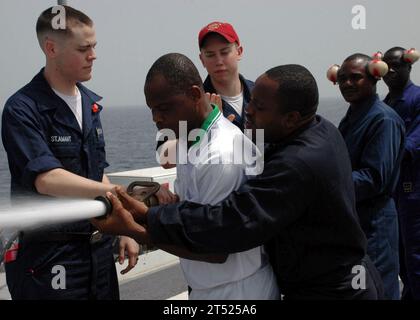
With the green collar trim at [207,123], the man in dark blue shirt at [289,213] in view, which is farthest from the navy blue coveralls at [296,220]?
the green collar trim at [207,123]

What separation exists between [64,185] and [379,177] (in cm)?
184

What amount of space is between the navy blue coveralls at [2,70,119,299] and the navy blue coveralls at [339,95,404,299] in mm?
1573

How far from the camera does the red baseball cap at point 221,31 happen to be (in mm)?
3504

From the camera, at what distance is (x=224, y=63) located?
3.54 metres

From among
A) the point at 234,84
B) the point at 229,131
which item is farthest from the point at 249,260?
the point at 234,84

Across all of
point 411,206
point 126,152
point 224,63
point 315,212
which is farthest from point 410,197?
point 126,152

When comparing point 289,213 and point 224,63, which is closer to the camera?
point 289,213

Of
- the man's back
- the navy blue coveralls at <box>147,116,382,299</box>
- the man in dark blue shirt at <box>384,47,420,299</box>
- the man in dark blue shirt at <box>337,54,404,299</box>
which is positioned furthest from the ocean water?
the man's back

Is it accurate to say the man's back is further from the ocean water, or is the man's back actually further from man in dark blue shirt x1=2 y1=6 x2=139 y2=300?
the ocean water

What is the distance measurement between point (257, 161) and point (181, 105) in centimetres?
35

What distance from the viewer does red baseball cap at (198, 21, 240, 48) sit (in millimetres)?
3504

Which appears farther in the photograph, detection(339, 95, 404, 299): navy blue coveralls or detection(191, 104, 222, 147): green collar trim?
detection(339, 95, 404, 299): navy blue coveralls

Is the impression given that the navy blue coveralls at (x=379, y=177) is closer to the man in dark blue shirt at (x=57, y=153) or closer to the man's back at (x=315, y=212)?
the man's back at (x=315, y=212)

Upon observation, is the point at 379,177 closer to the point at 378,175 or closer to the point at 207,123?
the point at 378,175
